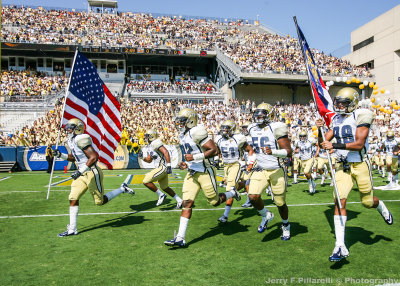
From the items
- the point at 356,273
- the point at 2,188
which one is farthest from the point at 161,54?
the point at 356,273

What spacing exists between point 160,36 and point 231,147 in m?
37.4

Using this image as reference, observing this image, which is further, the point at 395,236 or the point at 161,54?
the point at 161,54

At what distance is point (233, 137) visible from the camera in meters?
7.98

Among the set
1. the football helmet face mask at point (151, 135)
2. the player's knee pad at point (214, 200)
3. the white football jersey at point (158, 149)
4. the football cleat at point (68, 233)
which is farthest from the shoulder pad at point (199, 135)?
the football helmet face mask at point (151, 135)

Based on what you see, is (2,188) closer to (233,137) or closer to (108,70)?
(233,137)

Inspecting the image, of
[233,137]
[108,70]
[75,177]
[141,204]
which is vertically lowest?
[141,204]

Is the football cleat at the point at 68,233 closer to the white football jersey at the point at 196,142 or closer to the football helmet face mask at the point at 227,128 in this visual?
the white football jersey at the point at 196,142

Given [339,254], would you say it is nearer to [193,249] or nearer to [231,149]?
[193,249]

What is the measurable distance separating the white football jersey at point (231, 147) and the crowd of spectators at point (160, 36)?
92.9 ft

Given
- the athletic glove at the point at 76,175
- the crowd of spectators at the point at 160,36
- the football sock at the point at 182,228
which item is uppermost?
the crowd of spectators at the point at 160,36

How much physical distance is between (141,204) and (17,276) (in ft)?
16.0

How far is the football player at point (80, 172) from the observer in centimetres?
601

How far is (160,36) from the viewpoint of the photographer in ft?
138

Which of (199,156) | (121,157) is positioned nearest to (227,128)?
(199,156)
